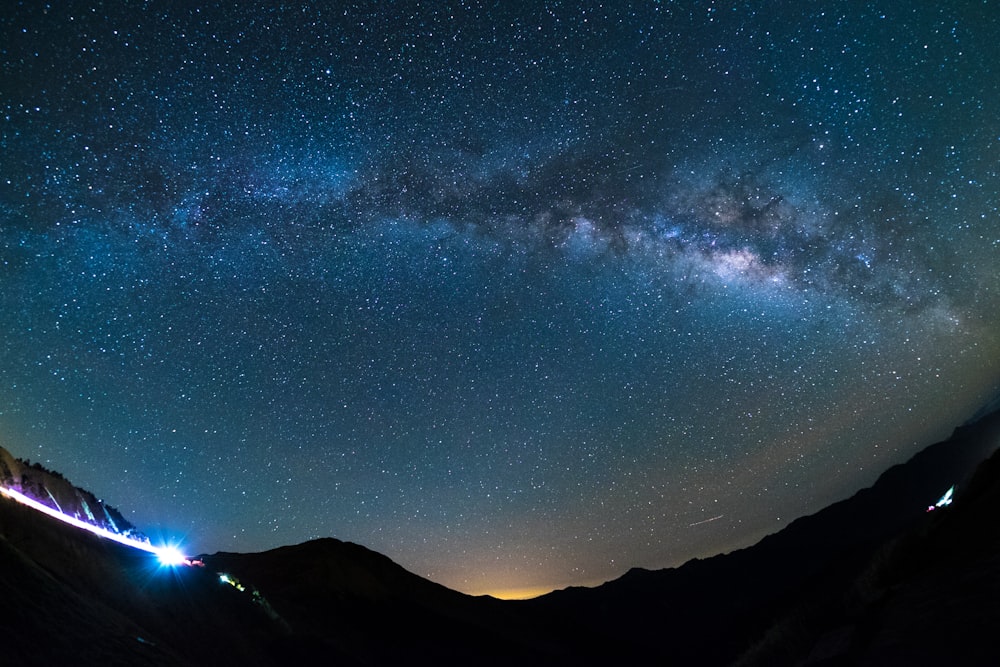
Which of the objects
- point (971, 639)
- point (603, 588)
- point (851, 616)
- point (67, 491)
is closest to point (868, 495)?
point (603, 588)

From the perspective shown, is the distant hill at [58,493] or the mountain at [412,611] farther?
the distant hill at [58,493]

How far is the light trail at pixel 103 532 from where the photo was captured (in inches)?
855

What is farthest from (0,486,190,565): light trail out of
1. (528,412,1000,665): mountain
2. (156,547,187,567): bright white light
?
(528,412,1000,665): mountain

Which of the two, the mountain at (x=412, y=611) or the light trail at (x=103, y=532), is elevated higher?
the light trail at (x=103, y=532)

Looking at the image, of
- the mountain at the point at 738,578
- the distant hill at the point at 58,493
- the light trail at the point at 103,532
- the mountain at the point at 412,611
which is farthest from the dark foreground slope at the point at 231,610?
the mountain at the point at 738,578

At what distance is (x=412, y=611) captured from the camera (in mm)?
57938

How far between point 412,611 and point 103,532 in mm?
36985

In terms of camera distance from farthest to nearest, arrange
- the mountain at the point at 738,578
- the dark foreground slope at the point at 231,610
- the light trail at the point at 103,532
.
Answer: the mountain at the point at 738,578 → the light trail at the point at 103,532 → the dark foreground slope at the point at 231,610

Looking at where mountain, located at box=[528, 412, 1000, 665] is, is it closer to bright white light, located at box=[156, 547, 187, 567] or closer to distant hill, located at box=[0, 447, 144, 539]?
bright white light, located at box=[156, 547, 187, 567]

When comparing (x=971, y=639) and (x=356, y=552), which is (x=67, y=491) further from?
(x=356, y=552)

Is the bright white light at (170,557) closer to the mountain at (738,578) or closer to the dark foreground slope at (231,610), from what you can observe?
the dark foreground slope at (231,610)

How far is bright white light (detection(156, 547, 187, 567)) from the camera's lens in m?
30.8

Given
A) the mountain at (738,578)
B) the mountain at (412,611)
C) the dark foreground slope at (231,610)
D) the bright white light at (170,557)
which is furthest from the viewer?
the mountain at (738,578)

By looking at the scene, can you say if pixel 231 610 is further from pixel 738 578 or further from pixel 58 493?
pixel 738 578
